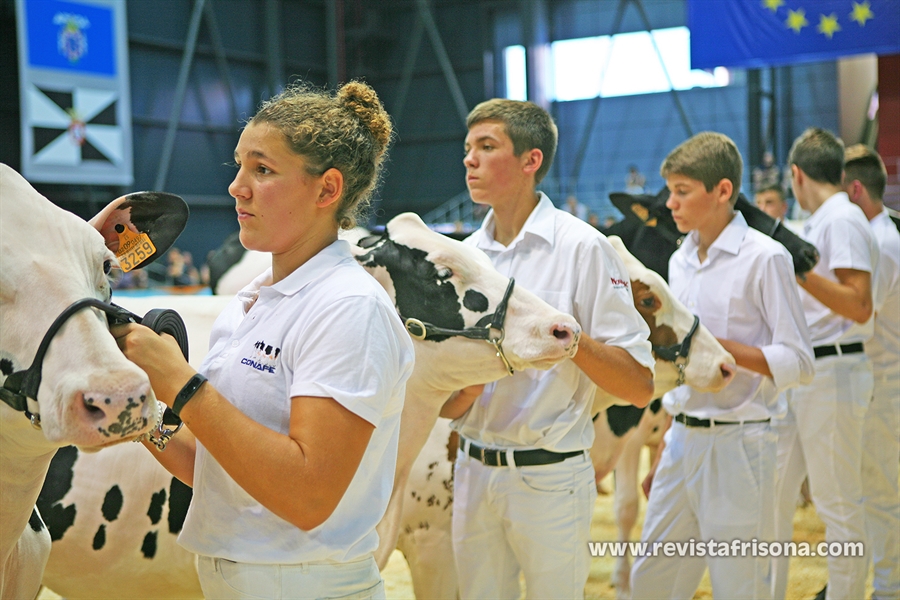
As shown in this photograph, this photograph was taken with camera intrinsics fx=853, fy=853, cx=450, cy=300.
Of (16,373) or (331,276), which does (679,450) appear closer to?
(331,276)

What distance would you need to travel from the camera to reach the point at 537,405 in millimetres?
2680

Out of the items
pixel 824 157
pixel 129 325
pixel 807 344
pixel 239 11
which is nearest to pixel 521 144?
pixel 807 344

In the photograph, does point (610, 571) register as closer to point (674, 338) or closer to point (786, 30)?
point (674, 338)

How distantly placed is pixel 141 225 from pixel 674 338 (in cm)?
211

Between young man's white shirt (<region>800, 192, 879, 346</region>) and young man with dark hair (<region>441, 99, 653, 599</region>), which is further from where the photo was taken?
young man's white shirt (<region>800, 192, 879, 346</region>)

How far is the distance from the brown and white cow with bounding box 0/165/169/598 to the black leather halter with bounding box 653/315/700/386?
2176 millimetres

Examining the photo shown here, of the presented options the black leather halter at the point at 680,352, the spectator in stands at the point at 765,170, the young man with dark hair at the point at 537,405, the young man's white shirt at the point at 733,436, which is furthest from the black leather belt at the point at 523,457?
the spectator in stands at the point at 765,170

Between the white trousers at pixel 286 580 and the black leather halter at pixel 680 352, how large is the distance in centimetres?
187

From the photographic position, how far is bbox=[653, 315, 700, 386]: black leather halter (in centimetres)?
321

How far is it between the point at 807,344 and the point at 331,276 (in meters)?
2.30

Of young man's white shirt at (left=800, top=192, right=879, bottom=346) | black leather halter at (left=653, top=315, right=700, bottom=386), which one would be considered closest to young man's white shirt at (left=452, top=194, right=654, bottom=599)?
black leather halter at (left=653, top=315, right=700, bottom=386)

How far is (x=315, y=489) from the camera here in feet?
4.74

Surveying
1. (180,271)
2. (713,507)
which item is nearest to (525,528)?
(713,507)
